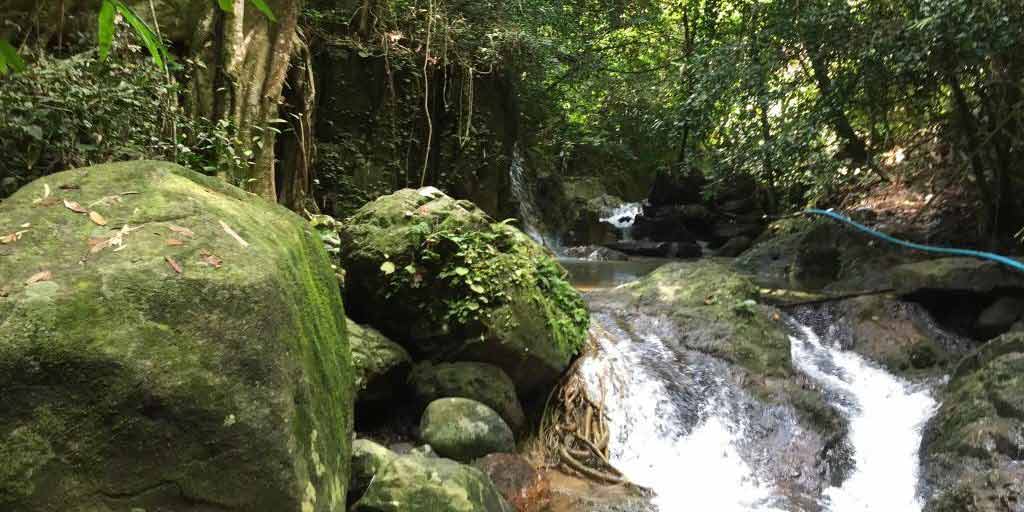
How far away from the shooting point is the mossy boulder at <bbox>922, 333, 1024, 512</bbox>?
3.93 m

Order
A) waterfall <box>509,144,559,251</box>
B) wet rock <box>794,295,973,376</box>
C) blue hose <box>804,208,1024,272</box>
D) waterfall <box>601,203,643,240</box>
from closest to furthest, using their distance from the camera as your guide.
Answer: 1. blue hose <box>804,208,1024,272</box>
2. wet rock <box>794,295,973,376</box>
3. waterfall <box>509,144,559,251</box>
4. waterfall <box>601,203,643,240</box>

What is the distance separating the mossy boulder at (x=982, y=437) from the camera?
→ 3928 millimetres

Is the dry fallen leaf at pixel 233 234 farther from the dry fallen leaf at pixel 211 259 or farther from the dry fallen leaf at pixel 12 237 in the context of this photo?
the dry fallen leaf at pixel 12 237

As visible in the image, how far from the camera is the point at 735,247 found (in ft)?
50.8

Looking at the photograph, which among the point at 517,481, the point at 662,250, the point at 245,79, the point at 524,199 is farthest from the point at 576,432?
the point at 662,250

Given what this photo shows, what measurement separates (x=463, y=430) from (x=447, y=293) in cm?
113

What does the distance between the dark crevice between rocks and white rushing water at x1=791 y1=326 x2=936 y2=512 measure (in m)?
1.45

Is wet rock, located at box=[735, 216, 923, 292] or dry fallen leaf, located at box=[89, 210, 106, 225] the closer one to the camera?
dry fallen leaf, located at box=[89, 210, 106, 225]

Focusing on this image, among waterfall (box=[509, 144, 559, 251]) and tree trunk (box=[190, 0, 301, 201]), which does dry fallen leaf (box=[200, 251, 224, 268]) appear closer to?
tree trunk (box=[190, 0, 301, 201])

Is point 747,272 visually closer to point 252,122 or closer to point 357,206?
point 357,206

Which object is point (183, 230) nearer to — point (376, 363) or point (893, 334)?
point (376, 363)

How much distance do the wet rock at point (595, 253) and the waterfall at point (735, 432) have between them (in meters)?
8.68

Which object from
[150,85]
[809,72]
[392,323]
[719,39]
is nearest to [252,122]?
[150,85]

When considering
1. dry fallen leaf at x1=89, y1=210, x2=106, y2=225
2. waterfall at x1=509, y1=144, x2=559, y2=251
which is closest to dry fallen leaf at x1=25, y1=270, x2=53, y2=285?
dry fallen leaf at x1=89, y1=210, x2=106, y2=225
